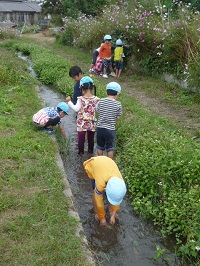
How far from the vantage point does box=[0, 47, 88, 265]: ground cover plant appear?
3.12 m

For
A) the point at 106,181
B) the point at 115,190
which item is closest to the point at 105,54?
the point at 106,181

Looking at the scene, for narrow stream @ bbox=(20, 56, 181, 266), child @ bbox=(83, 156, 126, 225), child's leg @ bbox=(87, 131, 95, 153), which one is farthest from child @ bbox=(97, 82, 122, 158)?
child @ bbox=(83, 156, 126, 225)

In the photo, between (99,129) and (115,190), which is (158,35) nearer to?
(99,129)

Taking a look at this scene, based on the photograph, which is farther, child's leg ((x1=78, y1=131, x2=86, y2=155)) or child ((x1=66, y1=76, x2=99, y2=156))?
child's leg ((x1=78, y1=131, x2=86, y2=155))

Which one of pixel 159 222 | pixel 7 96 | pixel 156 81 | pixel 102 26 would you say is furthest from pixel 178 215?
pixel 102 26

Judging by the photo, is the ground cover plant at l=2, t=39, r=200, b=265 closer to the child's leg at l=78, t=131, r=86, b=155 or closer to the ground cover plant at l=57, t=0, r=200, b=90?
the child's leg at l=78, t=131, r=86, b=155

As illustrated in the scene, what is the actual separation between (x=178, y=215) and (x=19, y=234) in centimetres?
198

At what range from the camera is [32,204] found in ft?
12.6

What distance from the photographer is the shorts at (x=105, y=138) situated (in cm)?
508

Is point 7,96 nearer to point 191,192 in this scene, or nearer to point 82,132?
point 82,132

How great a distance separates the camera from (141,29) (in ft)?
38.2

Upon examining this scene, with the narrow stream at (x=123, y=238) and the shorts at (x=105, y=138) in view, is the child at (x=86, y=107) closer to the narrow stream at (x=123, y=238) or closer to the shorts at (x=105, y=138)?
the shorts at (x=105, y=138)

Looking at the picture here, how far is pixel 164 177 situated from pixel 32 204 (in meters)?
1.88

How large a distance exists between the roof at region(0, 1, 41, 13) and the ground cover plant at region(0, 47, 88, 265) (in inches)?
1751
